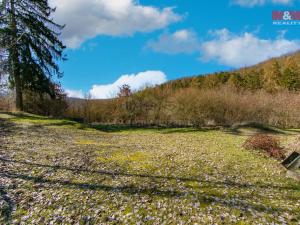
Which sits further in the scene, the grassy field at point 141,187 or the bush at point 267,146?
the bush at point 267,146

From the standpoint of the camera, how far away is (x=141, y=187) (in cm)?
725

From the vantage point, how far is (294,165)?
8.73m

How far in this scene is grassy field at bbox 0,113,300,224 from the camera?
5680 mm

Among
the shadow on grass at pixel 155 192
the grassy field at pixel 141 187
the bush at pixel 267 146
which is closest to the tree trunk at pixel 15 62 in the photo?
the grassy field at pixel 141 187

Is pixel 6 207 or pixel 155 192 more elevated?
pixel 155 192

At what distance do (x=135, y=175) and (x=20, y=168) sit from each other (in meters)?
3.91

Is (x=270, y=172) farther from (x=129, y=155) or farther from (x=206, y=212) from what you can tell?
(x=129, y=155)

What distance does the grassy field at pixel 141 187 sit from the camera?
5.68 m

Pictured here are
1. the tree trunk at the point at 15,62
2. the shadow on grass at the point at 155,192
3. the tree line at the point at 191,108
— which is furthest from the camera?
the tree line at the point at 191,108

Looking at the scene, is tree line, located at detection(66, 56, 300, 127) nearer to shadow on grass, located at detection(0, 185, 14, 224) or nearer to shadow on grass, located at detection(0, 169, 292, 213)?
shadow on grass, located at detection(0, 169, 292, 213)

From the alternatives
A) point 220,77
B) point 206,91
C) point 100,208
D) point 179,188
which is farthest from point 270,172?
point 220,77

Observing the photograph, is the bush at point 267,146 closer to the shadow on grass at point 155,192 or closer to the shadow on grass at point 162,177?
the shadow on grass at point 162,177

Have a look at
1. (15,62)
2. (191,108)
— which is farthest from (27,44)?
(191,108)

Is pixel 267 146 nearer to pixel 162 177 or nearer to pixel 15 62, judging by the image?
pixel 162 177
